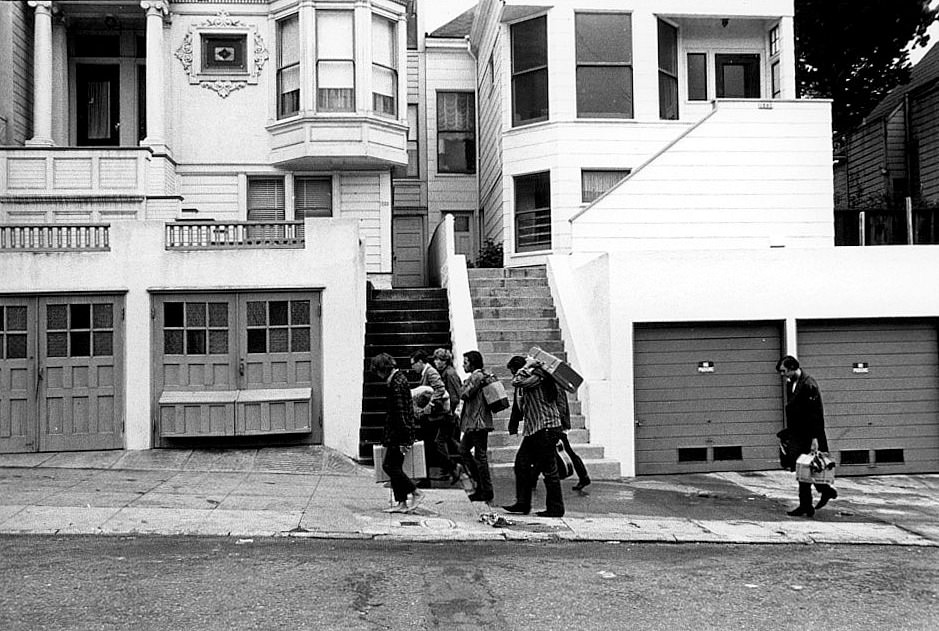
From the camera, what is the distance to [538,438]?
9555 mm

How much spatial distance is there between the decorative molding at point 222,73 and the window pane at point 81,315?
694cm

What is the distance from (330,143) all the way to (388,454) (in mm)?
10130

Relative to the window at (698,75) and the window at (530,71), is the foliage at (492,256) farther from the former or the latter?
the window at (698,75)

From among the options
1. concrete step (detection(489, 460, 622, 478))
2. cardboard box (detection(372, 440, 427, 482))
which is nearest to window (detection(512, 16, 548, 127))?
concrete step (detection(489, 460, 622, 478))

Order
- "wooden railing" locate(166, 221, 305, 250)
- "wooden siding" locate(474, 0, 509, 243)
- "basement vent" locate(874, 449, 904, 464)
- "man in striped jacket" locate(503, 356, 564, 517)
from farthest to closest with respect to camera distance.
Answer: "wooden siding" locate(474, 0, 509, 243) < "wooden railing" locate(166, 221, 305, 250) < "basement vent" locate(874, 449, 904, 464) < "man in striped jacket" locate(503, 356, 564, 517)

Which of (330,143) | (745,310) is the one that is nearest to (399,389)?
(745,310)

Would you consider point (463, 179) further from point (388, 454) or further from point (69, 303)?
point (388, 454)

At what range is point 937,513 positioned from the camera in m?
10.5

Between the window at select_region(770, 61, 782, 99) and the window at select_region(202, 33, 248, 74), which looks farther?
the window at select_region(770, 61, 782, 99)

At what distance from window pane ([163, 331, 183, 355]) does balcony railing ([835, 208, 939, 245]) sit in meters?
11.1

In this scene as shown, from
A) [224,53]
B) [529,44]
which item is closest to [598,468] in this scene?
[529,44]

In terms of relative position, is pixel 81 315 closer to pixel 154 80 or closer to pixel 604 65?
pixel 154 80

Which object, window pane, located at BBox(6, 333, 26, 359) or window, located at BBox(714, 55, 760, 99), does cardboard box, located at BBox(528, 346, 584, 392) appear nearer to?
window pane, located at BBox(6, 333, 26, 359)

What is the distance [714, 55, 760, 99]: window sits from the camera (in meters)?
20.0
